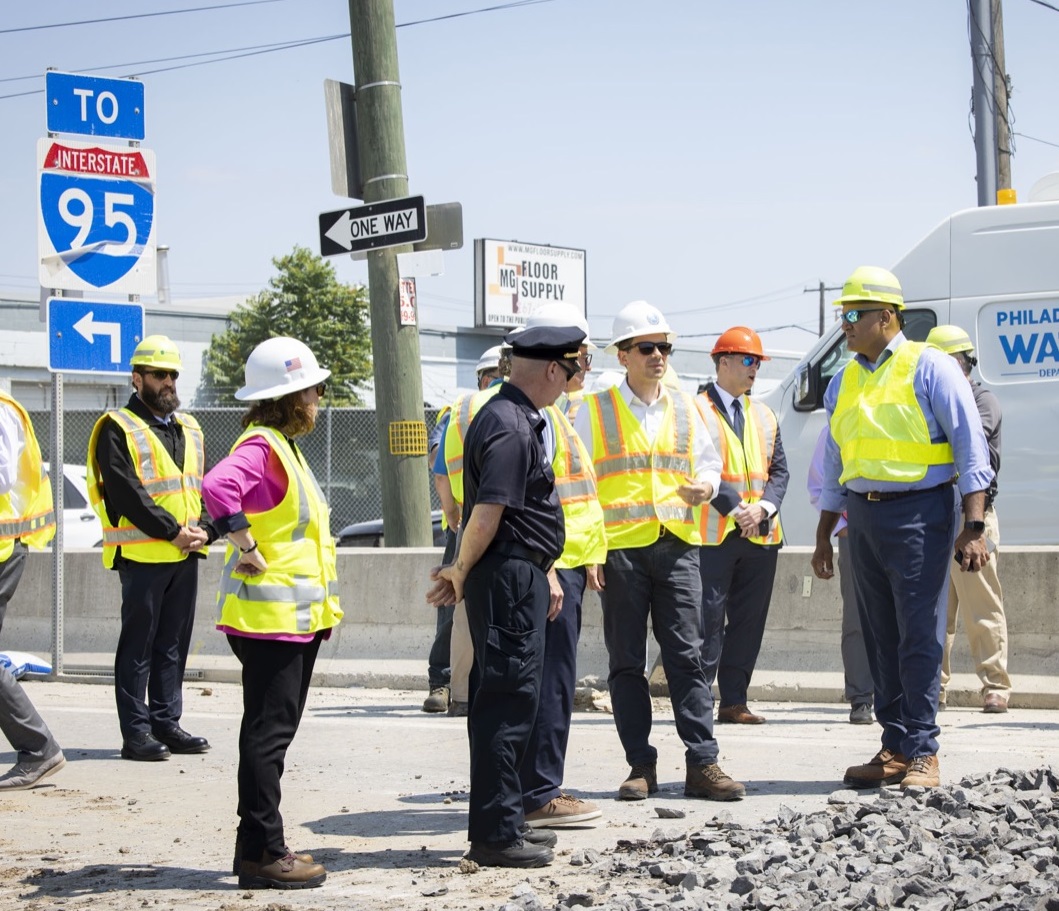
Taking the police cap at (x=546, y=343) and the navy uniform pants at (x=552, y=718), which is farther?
the navy uniform pants at (x=552, y=718)

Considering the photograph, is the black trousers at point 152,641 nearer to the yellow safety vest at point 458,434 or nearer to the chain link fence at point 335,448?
the yellow safety vest at point 458,434

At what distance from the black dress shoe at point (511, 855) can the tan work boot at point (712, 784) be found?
132 centimetres

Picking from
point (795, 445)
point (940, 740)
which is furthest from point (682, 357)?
point (940, 740)

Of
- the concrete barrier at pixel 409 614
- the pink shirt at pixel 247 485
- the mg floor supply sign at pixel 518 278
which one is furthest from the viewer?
the mg floor supply sign at pixel 518 278

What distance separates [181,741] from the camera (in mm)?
8328

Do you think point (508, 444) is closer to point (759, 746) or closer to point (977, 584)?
point (759, 746)

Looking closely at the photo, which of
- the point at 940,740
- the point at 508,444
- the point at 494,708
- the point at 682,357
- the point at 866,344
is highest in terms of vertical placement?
the point at 682,357

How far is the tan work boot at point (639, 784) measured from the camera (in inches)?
263

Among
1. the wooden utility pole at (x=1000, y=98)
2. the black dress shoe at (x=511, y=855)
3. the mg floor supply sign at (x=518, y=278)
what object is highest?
the mg floor supply sign at (x=518, y=278)

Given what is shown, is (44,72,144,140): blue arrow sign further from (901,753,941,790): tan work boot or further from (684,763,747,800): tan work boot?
(901,753,941,790): tan work boot

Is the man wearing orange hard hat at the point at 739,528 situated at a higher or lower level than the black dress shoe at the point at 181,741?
higher

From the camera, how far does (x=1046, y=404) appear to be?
12.0 metres

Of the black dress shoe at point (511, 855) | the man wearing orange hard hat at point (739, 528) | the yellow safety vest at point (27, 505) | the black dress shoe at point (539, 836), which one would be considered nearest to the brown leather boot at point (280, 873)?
the black dress shoe at point (511, 855)

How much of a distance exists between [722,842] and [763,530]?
12.4 ft
